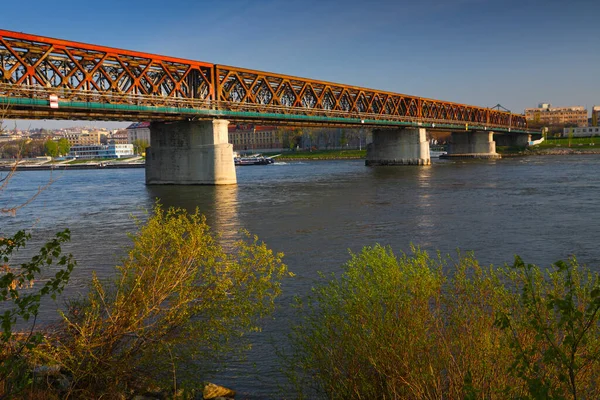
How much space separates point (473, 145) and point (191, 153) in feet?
374

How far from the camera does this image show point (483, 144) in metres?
156

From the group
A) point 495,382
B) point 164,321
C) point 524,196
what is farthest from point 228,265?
point 524,196

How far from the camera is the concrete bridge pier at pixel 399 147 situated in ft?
385

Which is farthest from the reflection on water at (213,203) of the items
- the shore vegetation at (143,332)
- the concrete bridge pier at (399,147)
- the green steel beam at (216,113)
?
the concrete bridge pier at (399,147)

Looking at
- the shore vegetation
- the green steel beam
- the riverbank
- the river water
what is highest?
the green steel beam

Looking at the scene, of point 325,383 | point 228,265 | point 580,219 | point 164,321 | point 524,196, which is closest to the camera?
point 325,383

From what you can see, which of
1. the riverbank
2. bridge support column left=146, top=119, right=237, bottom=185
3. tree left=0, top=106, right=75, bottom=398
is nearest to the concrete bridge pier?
the riverbank

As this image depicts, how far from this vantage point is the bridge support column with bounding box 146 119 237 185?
6588 centimetres

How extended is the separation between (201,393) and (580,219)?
28.7m

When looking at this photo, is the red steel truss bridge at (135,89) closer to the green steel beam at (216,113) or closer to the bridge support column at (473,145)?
the green steel beam at (216,113)

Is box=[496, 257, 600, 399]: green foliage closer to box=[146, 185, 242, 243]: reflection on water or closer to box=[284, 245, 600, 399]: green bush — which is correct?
box=[284, 245, 600, 399]: green bush

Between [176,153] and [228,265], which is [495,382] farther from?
[176,153]

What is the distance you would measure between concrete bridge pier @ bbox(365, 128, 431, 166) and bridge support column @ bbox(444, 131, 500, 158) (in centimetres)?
4262

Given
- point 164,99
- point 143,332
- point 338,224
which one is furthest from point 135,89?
point 143,332
